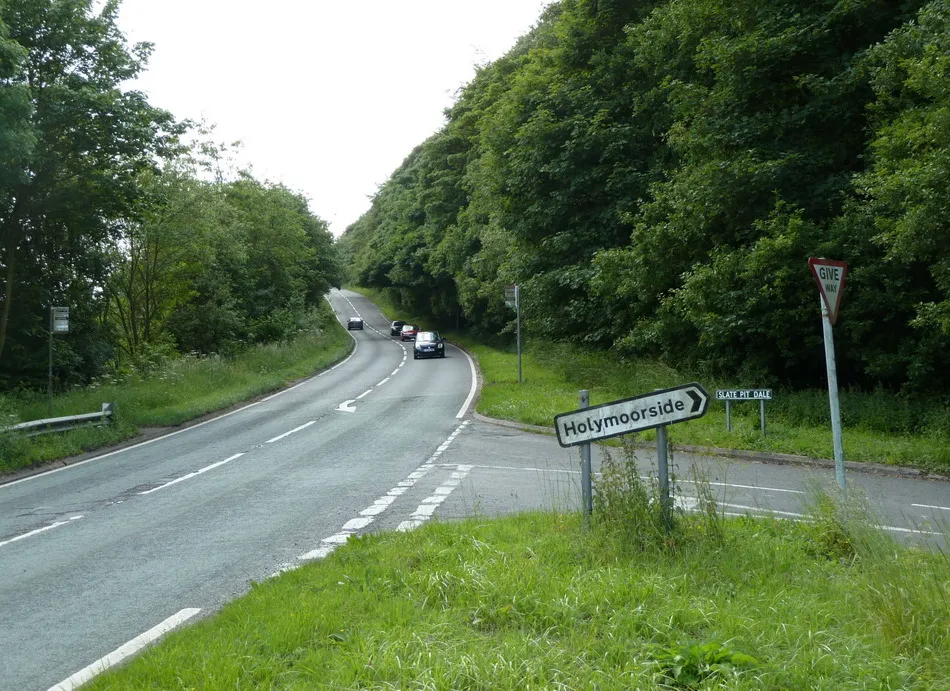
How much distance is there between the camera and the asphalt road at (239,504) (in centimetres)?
612

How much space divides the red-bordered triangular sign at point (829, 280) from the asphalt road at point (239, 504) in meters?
1.70

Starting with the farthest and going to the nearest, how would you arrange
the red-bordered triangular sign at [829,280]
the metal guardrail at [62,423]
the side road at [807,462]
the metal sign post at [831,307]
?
the metal guardrail at [62,423] → the side road at [807,462] → the red-bordered triangular sign at [829,280] → the metal sign post at [831,307]

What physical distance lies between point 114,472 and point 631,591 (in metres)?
11.6

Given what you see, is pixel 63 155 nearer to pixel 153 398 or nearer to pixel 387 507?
pixel 153 398

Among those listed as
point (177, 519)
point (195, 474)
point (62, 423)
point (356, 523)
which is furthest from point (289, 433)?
point (356, 523)

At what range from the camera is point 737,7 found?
1944 centimetres

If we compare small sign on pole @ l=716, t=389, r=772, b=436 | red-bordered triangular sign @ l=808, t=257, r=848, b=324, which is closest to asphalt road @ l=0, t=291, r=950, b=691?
small sign on pole @ l=716, t=389, r=772, b=436

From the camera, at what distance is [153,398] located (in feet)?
77.6

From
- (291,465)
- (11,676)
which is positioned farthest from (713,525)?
(291,465)

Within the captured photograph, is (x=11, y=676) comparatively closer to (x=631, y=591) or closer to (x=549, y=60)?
(x=631, y=591)

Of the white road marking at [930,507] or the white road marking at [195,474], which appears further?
the white road marking at [195,474]

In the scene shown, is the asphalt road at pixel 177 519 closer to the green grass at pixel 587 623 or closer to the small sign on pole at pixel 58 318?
the green grass at pixel 587 623

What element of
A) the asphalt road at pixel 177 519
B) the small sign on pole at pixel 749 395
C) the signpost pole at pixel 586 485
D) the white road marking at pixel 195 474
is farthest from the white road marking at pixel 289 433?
the signpost pole at pixel 586 485

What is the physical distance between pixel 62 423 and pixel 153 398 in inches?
249
